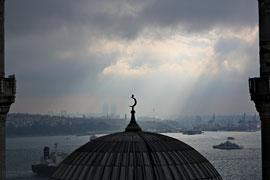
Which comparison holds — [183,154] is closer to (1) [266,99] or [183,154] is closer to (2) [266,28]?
(1) [266,99]

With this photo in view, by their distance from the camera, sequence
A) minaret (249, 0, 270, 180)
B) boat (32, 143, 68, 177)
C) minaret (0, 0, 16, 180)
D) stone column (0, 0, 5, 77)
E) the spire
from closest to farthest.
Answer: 1. the spire
2. minaret (0, 0, 16, 180)
3. minaret (249, 0, 270, 180)
4. stone column (0, 0, 5, 77)
5. boat (32, 143, 68, 177)

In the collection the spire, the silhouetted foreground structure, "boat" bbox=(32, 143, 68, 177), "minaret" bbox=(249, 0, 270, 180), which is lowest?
"boat" bbox=(32, 143, 68, 177)

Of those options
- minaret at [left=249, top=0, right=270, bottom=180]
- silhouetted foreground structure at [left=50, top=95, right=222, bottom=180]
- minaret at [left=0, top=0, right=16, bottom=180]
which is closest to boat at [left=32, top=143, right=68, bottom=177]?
minaret at [left=0, top=0, right=16, bottom=180]

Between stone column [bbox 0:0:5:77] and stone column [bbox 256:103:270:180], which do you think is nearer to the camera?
stone column [bbox 256:103:270:180]

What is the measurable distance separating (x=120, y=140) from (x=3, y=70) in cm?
619

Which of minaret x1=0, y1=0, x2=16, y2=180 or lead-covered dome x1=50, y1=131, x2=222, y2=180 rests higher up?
minaret x1=0, y1=0, x2=16, y2=180

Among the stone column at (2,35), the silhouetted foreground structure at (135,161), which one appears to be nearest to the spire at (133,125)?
the silhouetted foreground structure at (135,161)

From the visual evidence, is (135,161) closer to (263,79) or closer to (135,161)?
(135,161)

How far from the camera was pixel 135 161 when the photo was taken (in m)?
11.8

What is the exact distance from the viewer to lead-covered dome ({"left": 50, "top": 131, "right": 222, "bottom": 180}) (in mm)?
11539

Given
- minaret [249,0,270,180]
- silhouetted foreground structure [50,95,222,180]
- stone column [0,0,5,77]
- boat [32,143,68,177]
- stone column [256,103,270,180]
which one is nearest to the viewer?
silhouetted foreground structure [50,95,222,180]

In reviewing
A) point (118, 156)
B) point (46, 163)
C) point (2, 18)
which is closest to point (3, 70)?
point (2, 18)

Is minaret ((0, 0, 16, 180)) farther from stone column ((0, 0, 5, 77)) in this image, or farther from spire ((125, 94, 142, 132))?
spire ((125, 94, 142, 132))

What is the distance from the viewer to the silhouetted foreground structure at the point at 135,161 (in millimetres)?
11539
